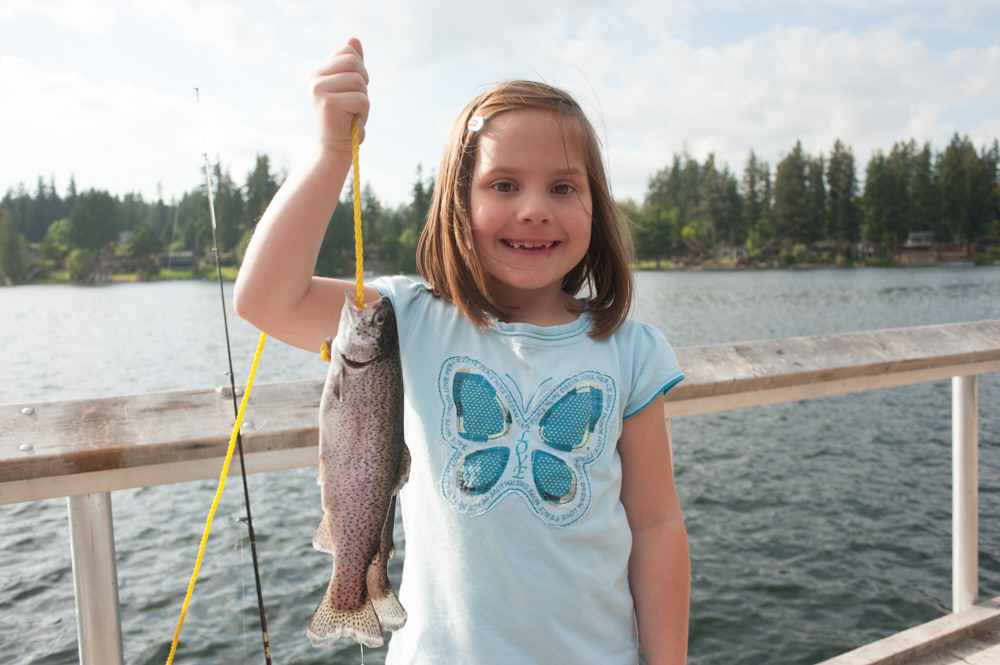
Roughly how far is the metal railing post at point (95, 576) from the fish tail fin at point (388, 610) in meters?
0.75

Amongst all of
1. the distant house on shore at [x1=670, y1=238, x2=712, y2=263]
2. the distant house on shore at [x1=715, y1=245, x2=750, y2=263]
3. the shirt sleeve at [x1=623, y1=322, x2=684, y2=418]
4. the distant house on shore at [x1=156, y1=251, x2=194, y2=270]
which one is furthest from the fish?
the distant house on shore at [x1=715, y1=245, x2=750, y2=263]

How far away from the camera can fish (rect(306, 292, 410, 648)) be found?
4.24 ft

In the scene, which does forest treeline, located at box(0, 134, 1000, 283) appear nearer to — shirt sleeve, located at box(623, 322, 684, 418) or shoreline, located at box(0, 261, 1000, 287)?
shoreline, located at box(0, 261, 1000, 287)

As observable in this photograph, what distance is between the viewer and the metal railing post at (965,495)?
3061 millimetres

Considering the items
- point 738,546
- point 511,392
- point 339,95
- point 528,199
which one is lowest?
point 738,546

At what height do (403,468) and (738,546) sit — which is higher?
(403,468)

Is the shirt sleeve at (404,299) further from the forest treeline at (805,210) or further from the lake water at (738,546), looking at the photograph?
the forest treeline at (805,210)

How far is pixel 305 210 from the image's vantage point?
137 cm

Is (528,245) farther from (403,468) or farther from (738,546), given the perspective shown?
(738,546)

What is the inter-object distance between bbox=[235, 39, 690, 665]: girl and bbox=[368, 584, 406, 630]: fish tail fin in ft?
0.59

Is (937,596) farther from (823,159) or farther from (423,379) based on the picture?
(823,159)

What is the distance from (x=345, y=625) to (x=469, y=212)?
1027 mm

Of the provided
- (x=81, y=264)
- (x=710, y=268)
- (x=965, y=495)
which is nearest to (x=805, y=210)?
(x=710, y=268)

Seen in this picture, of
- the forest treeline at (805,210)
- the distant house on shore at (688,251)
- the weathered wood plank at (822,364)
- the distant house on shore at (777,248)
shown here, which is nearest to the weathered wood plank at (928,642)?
the weathered wood plank at (822,364)
